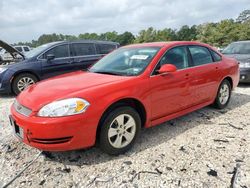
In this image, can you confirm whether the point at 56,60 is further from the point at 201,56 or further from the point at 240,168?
the point at 240,168

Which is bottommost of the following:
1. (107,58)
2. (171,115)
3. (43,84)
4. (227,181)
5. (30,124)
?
(227,181)

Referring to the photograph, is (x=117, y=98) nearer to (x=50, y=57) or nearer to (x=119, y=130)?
(x=119, y=130)

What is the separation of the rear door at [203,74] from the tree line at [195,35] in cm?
1467

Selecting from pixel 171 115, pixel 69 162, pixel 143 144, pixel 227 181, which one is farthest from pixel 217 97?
pixel 69 162

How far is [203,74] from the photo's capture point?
4438 millimetres

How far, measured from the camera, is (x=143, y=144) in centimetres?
362

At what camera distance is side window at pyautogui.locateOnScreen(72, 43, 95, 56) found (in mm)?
8020

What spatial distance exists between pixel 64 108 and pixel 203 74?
2643 mm

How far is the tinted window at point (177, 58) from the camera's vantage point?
391 centimetres

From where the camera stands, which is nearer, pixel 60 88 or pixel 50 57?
pixel 60 88

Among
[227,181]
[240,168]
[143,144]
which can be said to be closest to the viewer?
[227,181]

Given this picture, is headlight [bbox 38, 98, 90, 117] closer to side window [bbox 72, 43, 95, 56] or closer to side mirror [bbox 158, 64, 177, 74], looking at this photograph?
side mirror [bbox 158, 64, 177, 74]

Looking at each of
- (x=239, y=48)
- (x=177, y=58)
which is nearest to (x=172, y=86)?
(x=177, y=58)

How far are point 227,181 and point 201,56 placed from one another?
2.54m
